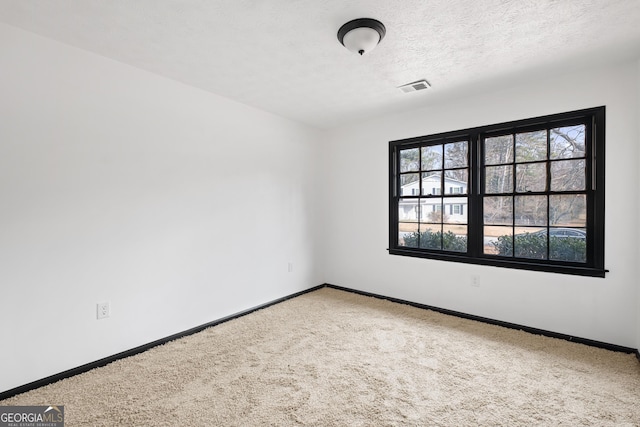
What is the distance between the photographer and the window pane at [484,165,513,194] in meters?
3.13

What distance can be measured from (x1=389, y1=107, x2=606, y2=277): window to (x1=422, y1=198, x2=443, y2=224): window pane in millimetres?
12

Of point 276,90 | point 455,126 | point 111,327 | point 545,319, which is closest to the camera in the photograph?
point 111,327

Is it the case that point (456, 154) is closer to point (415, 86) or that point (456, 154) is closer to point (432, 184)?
point (432, 184)

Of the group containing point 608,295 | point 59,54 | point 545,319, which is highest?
point 59,54

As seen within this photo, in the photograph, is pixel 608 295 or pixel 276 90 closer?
pixel 608 295

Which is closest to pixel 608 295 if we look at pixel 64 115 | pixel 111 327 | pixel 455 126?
pixel 455 126

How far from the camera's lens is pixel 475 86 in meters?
3.01

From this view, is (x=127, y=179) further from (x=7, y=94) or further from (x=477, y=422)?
(x=477, y=422)

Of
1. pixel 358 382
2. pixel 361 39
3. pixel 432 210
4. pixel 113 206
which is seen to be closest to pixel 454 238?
pixel 432 210

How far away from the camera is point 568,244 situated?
282cm

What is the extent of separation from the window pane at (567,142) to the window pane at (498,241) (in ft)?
2.83

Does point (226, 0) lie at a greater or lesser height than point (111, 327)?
greater

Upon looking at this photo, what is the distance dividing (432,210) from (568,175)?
1.35 meters

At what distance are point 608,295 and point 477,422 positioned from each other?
1912mm
